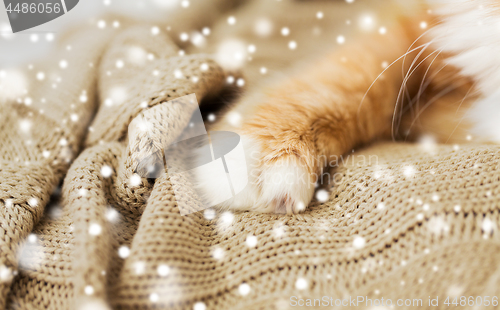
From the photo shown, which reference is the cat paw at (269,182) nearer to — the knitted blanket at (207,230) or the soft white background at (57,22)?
the knitted blanket at (207,230)

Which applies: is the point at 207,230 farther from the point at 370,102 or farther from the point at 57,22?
the point at 57,22

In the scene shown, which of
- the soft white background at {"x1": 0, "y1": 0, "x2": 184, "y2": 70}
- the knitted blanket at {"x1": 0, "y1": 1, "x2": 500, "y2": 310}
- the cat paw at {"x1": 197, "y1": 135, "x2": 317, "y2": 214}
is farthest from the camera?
A: the soft white background at {"x1": 0, "y1": 0, "x2": 184, "y2": 70}

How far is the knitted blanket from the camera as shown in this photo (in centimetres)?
37

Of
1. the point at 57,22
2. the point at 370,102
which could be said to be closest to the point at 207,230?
the point at 370,102

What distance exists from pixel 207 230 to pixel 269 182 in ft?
0.42

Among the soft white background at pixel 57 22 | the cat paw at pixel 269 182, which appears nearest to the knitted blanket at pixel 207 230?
the cat paw at pixel 269 182

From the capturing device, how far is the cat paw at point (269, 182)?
49 centimetres

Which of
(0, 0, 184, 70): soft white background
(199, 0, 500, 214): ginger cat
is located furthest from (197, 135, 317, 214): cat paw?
(0, 0, 184, 70): soft white background

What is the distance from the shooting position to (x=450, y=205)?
0.40 meters

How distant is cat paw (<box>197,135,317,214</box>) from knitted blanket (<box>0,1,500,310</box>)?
20 millimetres

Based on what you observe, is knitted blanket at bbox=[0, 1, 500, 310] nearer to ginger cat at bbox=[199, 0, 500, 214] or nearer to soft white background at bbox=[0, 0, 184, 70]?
ginger cat at bbox=[199, 0, 500, 214]

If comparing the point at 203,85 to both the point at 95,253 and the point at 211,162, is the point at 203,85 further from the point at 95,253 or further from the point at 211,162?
the point at 95,253

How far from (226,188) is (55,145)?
0.39 metres

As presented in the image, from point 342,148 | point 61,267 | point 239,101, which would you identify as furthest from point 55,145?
point 342,148
